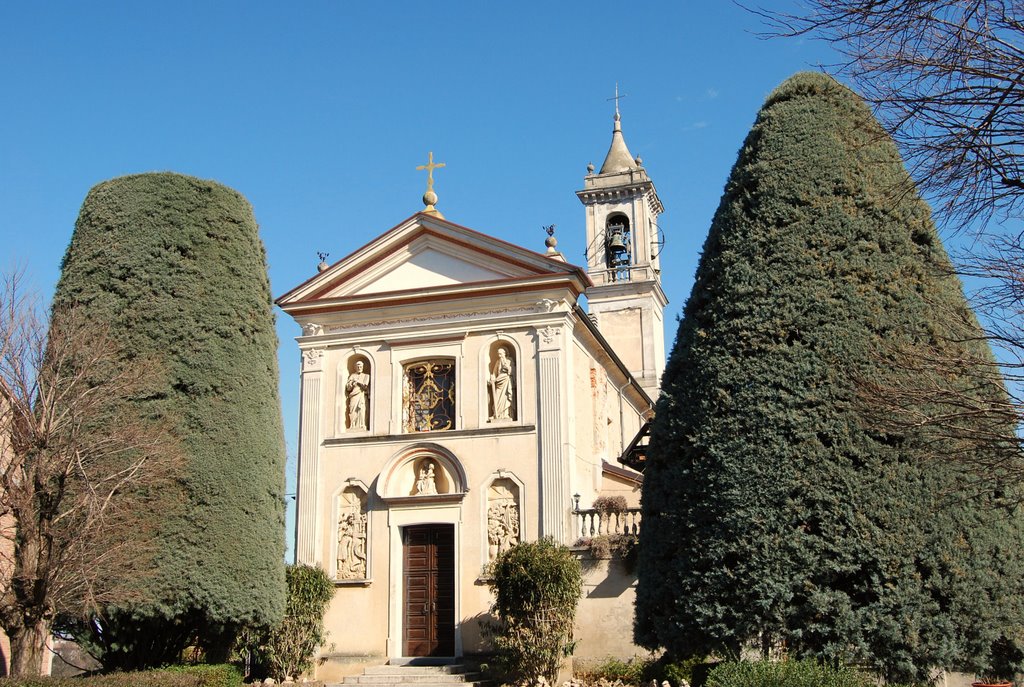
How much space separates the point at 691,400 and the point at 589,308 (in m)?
26.8

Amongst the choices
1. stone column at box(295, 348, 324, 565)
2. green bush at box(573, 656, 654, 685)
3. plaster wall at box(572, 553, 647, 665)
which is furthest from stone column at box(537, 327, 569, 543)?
stone column at box(295, 348, 324, 565)

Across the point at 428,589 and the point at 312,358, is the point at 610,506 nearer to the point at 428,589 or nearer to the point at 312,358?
the point at 428,589

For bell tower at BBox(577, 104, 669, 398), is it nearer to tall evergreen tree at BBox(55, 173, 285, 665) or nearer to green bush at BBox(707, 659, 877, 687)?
tall evergreen tree at BBox(55, 173, 285, 665)

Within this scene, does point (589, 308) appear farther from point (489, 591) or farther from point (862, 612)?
point (862, 612)

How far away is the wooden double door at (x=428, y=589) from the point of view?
2083 centimetres

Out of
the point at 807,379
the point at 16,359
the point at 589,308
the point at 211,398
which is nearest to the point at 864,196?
the point at 807,379

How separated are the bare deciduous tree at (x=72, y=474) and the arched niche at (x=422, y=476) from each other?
7072 mm

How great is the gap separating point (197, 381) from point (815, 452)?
31.6ft

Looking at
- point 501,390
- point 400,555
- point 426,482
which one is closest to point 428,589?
point 400,555

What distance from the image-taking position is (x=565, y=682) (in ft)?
60.7

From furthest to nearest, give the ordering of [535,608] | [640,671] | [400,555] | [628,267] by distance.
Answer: [628,267] → [400,555] → [535,608] → [640,671]

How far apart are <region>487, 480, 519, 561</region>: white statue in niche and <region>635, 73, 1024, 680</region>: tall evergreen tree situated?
30.4 feet

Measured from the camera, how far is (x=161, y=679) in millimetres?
14031

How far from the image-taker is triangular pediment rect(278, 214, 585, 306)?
2231cm
